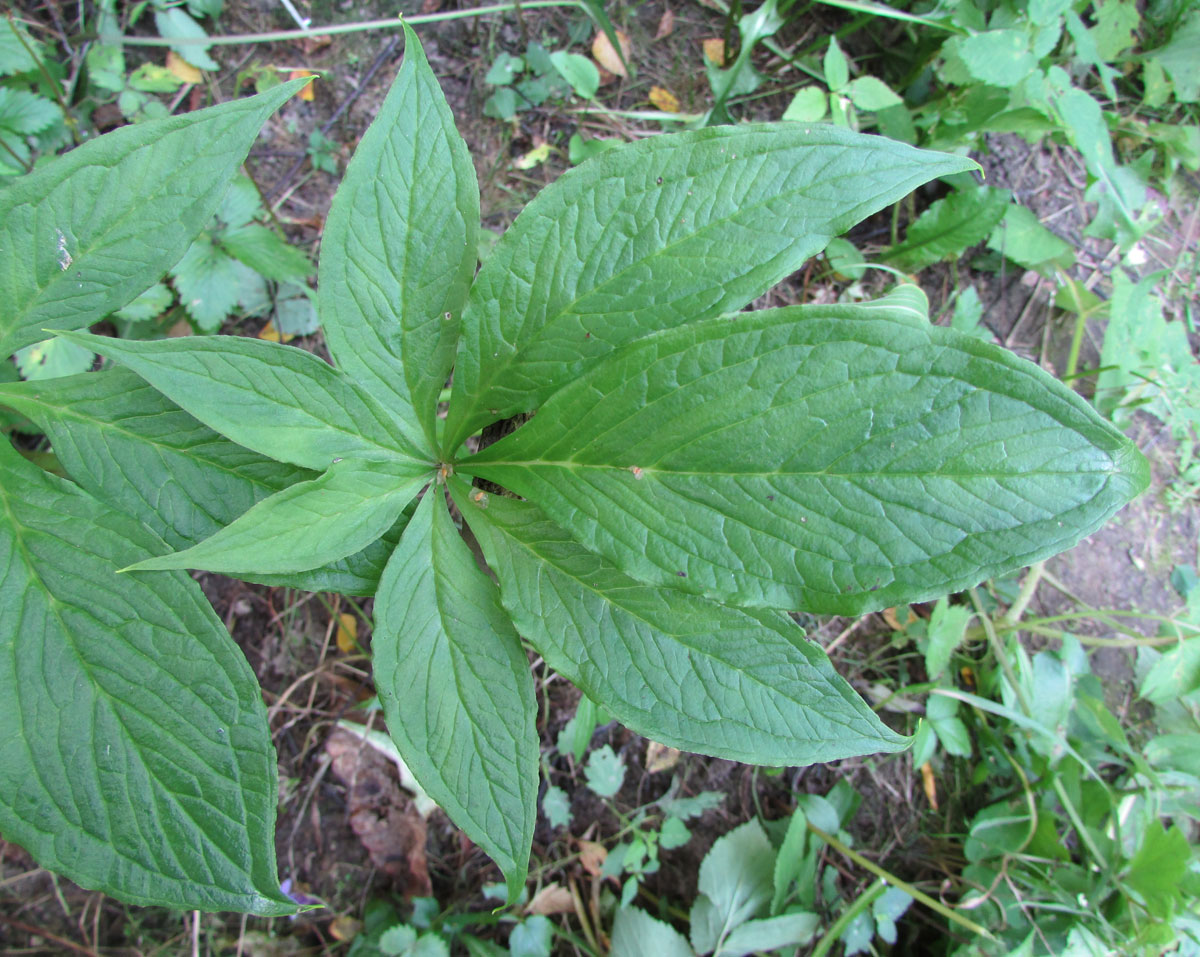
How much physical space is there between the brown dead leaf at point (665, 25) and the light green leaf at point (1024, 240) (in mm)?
1230

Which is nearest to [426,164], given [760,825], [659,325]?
[659,325]

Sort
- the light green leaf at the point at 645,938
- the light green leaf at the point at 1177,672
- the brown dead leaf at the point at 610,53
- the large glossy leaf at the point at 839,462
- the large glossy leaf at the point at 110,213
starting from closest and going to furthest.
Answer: the large glossy leaf at the point at 839,462, the large glossy leaf at the point at 110,213, the light green leaf at the point at 645,938, the light green leaf at the point at 1177,672, the brown dead leaf at the point at 610,53

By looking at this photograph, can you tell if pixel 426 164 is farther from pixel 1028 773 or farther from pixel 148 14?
pixel 1028 773

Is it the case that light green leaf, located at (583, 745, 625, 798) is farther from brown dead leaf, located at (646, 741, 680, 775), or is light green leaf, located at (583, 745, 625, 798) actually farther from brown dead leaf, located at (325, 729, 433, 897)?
brown dead leaf, located at (325, 729, 433, 897)

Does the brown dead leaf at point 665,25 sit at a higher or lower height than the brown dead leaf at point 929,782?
higher

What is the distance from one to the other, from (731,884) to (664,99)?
7.76ft

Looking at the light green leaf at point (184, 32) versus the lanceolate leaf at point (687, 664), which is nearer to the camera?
the lanceolate leaf at point (687, 664)

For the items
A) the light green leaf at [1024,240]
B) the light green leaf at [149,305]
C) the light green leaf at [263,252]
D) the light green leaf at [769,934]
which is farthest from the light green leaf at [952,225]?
the light green leaf at [149,305]

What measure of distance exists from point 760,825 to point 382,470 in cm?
153

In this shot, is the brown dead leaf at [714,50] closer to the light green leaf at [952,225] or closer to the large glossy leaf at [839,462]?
the light green leaf at [952,225]

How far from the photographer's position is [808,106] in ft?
6.68

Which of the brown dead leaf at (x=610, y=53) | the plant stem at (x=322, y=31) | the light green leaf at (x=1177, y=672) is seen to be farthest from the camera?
the brown dead leaf at (x=610, y=53)

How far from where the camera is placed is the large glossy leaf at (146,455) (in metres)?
1.14

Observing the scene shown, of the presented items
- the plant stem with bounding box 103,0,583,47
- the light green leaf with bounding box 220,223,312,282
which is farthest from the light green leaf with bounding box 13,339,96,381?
the plant stem with bounding box 103,0,583,47
